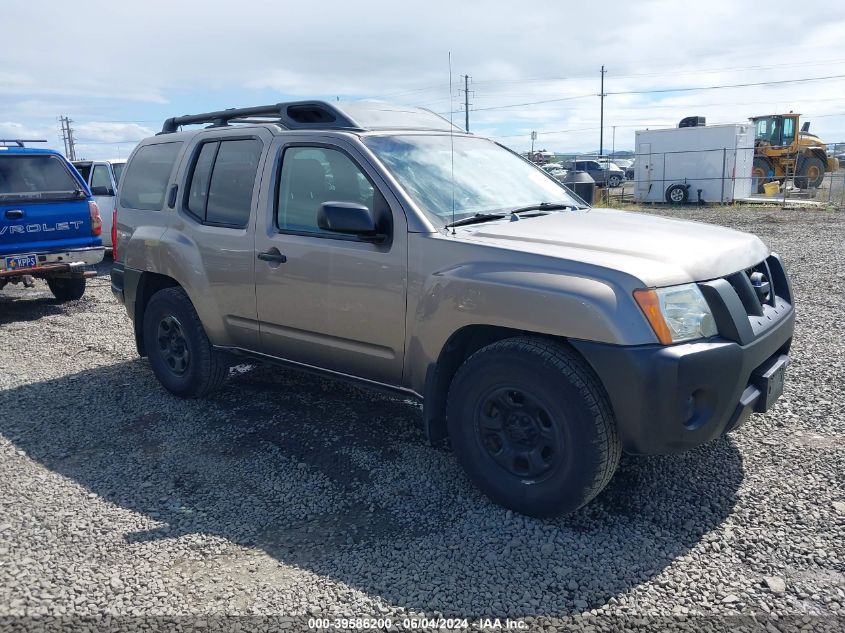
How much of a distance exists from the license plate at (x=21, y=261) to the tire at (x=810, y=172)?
27269mm

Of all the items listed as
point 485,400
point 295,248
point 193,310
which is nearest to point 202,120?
point 193,310

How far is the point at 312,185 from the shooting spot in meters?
4.40

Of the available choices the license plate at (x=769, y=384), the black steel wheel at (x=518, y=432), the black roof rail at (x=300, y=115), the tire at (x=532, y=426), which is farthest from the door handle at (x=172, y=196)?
the license plate at (x=769, y=384)

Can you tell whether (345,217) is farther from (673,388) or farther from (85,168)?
(85,168)

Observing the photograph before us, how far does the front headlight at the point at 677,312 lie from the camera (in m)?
3.09

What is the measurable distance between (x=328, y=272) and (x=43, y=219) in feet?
19.1

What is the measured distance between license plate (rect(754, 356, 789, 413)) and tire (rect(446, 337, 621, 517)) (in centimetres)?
80

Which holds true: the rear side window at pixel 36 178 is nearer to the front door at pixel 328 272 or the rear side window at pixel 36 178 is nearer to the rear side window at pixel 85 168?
the rear side window at pixel 85 168

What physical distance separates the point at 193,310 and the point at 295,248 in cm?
127

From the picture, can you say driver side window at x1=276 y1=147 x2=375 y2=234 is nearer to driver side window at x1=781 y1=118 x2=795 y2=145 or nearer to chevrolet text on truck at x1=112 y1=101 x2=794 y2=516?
chevrolet text on truck at x1=112 y1=101 x2=794 y2=516

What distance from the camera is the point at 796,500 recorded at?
11.9 ft

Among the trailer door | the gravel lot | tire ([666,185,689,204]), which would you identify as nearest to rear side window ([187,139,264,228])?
the gravel lot

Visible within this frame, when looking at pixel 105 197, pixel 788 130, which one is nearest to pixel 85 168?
pixel 105 197

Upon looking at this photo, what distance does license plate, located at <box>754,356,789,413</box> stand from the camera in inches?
136
